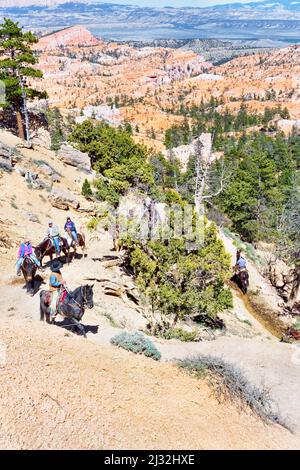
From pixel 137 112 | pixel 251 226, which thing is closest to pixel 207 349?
pixel 251 226

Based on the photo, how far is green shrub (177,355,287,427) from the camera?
42.4ft

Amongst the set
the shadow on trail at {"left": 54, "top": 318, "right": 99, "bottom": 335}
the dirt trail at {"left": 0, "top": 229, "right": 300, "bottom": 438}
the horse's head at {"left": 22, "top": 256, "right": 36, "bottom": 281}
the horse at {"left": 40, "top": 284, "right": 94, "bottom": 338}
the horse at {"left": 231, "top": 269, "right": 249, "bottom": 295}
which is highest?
the horse at {"left": 40, "top": 284, "right": 94, "bottom": 338}

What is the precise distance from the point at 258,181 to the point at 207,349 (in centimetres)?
3184

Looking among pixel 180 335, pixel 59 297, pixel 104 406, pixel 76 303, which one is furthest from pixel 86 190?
pixel 104 406

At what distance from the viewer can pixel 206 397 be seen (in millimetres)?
13023

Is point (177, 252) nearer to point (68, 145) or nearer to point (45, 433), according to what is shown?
point (45, 433)

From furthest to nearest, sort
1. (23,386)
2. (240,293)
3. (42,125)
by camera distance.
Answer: (42,125)
(240,293)
(23,386)

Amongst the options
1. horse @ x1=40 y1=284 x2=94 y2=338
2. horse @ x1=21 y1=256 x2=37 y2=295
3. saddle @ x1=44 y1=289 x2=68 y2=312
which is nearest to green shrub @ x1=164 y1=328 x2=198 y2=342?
horse @ x1=40 y1=284 x2=94 y2=338

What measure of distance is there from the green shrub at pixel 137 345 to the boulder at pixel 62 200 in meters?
22.9

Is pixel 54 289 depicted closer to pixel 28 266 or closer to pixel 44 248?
pixel 28 266

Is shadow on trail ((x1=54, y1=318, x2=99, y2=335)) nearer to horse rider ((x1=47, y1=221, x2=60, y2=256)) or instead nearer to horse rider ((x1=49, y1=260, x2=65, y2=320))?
horse rider ((x1=49, y1=260, x2=65, y2=320))

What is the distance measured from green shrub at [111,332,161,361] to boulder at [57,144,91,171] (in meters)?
34.5

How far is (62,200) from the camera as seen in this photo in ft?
125

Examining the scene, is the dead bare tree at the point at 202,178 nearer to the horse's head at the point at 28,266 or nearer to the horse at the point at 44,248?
the horse at the point at 44,248
